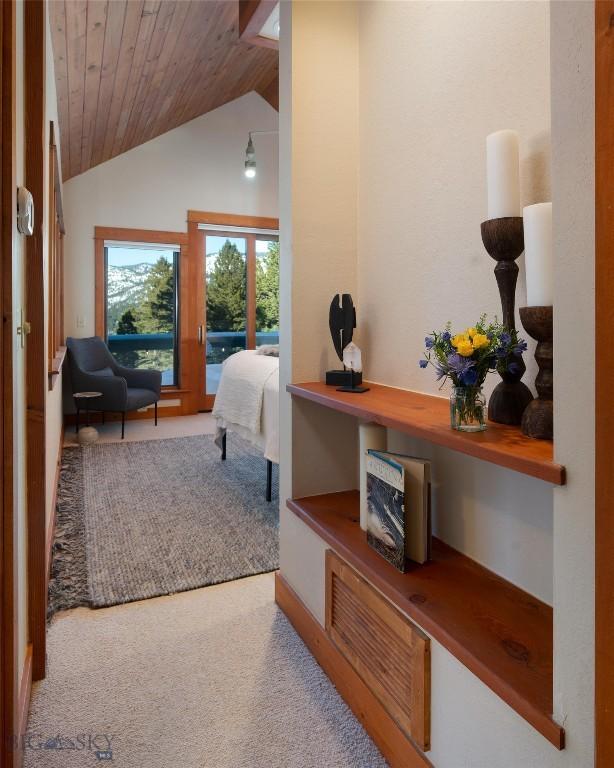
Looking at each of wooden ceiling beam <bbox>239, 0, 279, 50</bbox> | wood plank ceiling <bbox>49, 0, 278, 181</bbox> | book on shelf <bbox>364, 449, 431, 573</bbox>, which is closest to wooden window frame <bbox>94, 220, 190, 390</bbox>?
wood plank ceiling <bbox>49, 0, 278, 181</bbox>

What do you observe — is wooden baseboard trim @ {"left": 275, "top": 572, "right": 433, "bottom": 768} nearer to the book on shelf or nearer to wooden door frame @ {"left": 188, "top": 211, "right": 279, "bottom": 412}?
the book on shelf

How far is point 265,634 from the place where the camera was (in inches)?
67.7

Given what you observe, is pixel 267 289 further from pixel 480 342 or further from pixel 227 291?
pixel 480 342

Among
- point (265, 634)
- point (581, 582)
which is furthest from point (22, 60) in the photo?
point (265, 634)

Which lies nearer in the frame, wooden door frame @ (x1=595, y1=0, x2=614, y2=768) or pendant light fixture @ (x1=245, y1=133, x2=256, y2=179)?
wooden door frame @ (x1=595, y1=0, x2=614, y2=768)

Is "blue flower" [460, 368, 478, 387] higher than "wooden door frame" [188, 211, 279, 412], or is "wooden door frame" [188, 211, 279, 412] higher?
"wooden door frame" [188, 211, 279, 412]

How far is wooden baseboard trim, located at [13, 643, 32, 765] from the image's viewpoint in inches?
44.3

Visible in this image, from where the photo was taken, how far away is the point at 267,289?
6.25 meters

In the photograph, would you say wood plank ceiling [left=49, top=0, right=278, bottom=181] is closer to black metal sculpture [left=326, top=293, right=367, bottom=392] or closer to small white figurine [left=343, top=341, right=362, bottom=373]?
black metal sculpture [left=326, top=293, right=367, bottom=392]

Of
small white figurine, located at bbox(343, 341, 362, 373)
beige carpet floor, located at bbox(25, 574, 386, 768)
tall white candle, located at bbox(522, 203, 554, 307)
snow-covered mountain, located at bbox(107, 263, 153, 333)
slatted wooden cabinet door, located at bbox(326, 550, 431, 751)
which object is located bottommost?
beige carpet floor, located at bbox(25, 574, 386, 768)

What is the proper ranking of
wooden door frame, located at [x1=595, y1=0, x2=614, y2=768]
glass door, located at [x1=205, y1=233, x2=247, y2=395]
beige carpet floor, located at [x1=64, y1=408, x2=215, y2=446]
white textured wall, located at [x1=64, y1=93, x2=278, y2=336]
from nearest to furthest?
wooden door frame, located at [x1=595, y1=0, x2=614, y2=768] → beige carpet floor, located at [x1=64, y1=408, x2=215, y2=446] → white textured wall, located at [x1=64, y1=93, x2=278, y2=336] → glass door, located at [x1=205, y1=233, x2=247, y2=395]

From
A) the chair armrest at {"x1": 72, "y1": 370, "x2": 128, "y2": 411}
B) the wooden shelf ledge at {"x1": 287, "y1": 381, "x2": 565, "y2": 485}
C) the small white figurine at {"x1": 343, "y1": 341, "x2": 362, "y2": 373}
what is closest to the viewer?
Result: the wooden shelf ledge at {"x1": 287, "y1": 381, "x2": 565, "y2": 485}

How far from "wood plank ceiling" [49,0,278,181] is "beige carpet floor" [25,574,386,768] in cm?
265

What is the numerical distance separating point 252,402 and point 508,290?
204 centimetres
